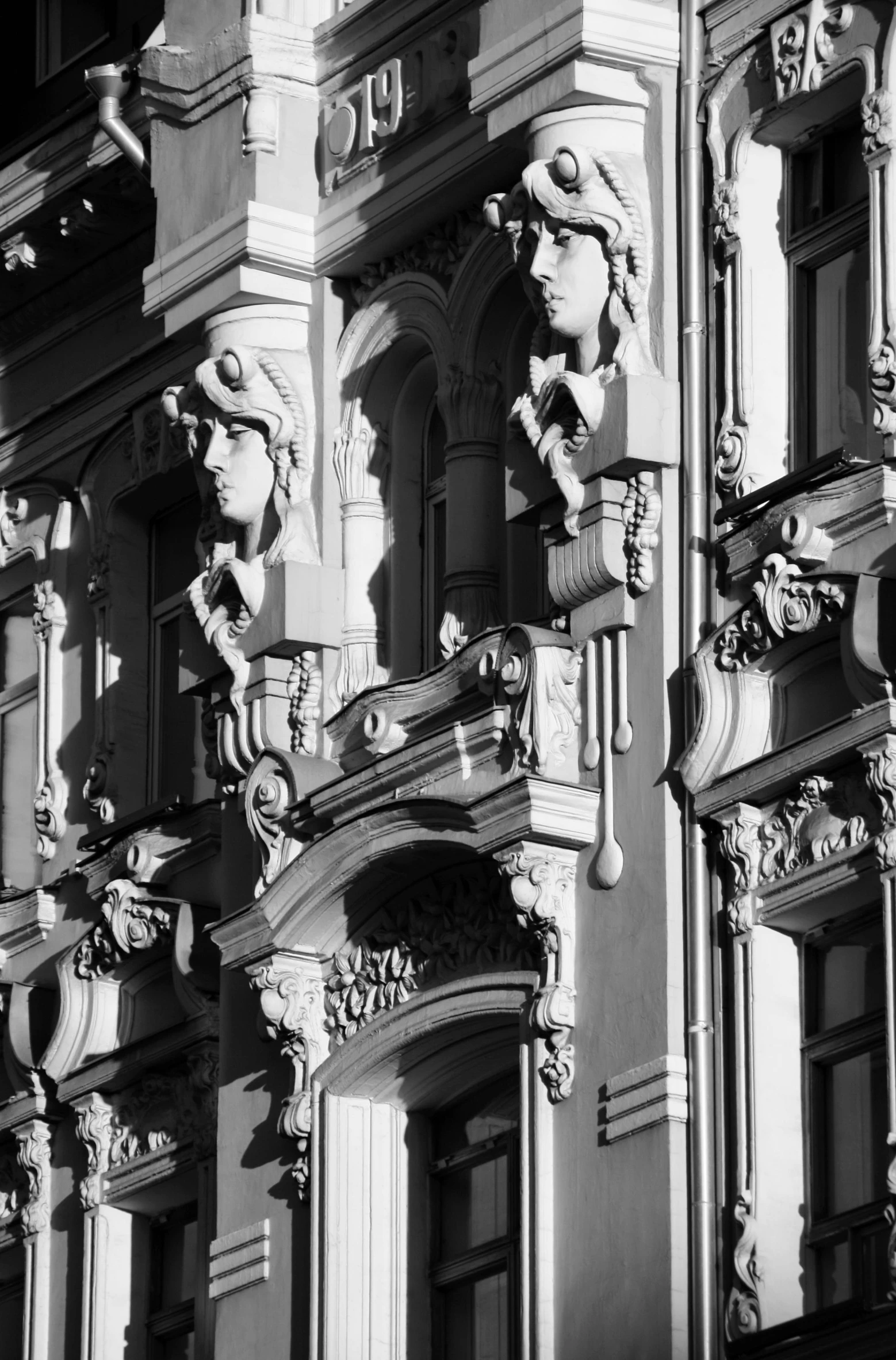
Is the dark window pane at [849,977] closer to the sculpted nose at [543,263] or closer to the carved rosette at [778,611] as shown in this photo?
the carved rosette at [778,611]

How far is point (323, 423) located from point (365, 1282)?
15.4ft

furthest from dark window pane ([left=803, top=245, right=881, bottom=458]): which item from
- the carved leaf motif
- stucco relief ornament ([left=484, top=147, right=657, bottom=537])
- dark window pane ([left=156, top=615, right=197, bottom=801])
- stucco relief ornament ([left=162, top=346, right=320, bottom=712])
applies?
dark window pane ([left=156, top=615, right=197, bottom=801])

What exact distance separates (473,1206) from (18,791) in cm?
664

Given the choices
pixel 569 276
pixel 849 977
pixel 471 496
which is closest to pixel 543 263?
pixel 569 276

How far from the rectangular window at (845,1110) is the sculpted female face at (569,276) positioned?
3335mm

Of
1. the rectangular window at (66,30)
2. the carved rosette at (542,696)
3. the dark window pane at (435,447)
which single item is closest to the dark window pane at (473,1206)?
the carved rosette at (542,696)

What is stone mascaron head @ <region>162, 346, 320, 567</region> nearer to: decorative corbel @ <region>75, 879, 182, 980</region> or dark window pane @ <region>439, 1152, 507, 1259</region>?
decorative corbel @ <region>75, 879, 182, 980</region>

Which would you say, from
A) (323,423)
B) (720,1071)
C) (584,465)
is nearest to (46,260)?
(323,423)

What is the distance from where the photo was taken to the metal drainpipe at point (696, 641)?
1880 cm

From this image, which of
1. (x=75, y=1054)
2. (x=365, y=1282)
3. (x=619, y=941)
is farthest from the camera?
(x=75, y=1054)

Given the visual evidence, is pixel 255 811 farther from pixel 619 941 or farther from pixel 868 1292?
pixel 868 1292

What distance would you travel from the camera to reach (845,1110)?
18.8 metres

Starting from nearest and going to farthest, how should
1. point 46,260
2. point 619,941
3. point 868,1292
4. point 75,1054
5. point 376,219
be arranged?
point 868,1292 < point 619,941 < point 376,219 < point 75,1054 < point 46,260

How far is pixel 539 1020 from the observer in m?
19.9
